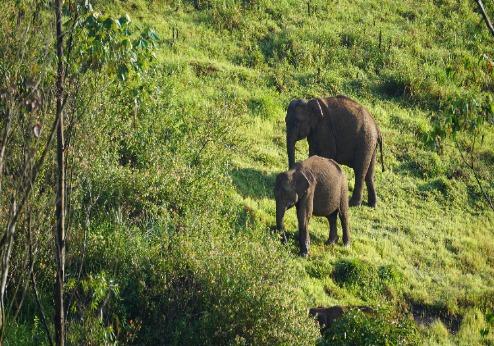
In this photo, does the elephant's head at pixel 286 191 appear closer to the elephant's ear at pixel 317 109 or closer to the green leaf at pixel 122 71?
the elephant's ear at pixel 317 109

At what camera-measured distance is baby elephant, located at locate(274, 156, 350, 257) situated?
19047 millimetres

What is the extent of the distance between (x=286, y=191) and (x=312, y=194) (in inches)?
31.1

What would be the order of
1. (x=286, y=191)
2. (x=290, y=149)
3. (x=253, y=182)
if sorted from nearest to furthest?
(x=286, y=191)
(x=253, y=182)
(x=290, y=149)

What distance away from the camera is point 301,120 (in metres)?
22.7

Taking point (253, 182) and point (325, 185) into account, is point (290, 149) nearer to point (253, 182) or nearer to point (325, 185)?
point (253, 182)

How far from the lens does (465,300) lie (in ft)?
65.6

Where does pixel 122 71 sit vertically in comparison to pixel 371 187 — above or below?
above

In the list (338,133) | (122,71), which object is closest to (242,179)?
(338,133)

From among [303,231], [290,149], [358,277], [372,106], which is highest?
[290,149]

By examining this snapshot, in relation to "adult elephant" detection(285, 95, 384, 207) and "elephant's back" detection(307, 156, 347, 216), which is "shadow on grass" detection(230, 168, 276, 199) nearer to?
"adult elephant" detection(285, 95, 384, 207)

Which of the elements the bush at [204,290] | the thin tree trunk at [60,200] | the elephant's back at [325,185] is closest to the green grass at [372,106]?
the elephant's back at [325,185]

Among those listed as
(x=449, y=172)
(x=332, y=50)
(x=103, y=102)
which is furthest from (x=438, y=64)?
(x=103, y=102)

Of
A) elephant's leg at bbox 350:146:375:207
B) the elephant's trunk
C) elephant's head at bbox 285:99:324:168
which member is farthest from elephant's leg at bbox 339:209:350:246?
elephant's head at bbox 285:99:324:168

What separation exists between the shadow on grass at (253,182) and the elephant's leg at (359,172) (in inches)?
72.5
